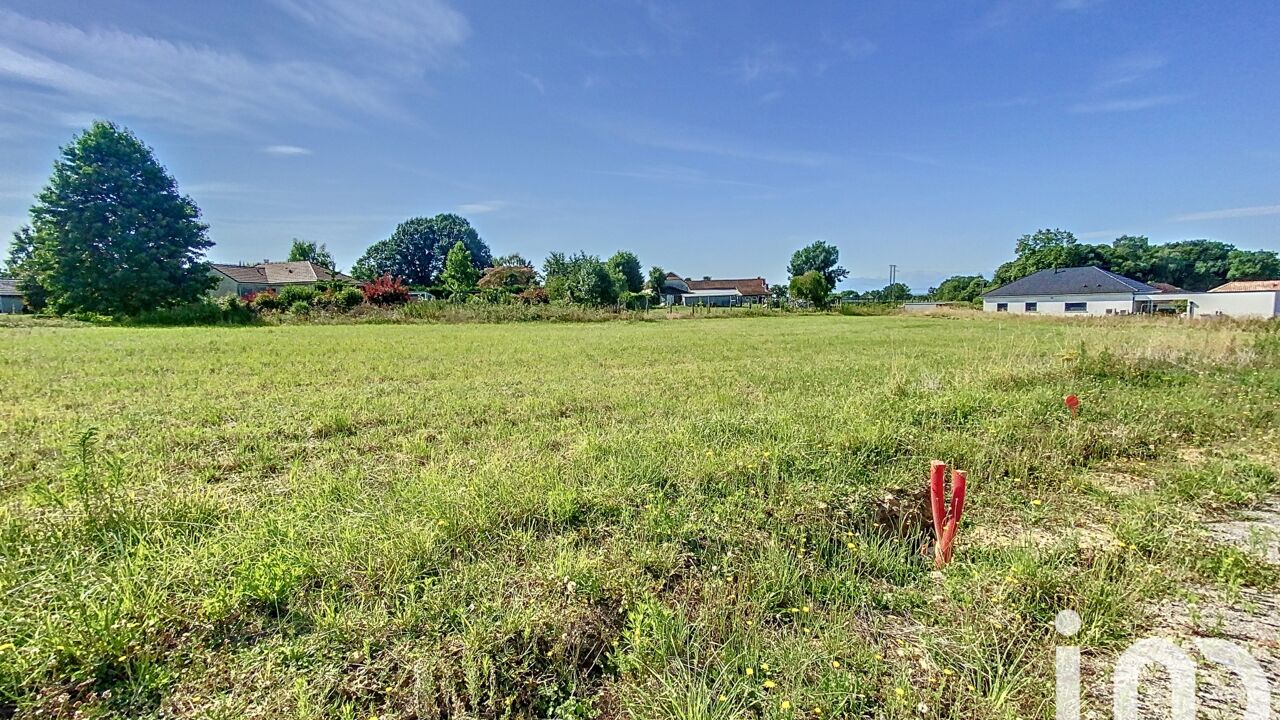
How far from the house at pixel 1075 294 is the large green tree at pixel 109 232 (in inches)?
2183

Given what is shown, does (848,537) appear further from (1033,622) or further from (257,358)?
(257,358)

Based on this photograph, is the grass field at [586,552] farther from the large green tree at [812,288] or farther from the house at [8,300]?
the house at [8,300]

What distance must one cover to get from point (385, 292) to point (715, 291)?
50807 millimetres

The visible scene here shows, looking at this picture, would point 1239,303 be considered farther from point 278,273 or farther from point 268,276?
point 268,276

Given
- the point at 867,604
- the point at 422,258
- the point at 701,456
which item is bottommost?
the point at 867,604

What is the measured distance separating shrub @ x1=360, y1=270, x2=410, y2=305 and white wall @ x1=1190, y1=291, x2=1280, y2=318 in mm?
54160

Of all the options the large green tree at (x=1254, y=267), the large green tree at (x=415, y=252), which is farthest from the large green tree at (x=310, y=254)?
the large green tree at (x=1254, y=267)

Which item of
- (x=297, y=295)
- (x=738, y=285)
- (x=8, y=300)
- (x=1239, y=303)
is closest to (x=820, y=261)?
(x=738, y=285)

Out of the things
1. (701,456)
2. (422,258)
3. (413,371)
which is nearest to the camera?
(701,456)

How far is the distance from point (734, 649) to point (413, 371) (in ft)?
25.8

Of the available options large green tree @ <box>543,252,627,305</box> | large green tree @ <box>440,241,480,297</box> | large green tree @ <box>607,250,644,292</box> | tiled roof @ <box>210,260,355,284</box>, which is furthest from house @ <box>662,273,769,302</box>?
tiled roof @ <box>210,260,355,284</box>

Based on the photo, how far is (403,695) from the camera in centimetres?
169

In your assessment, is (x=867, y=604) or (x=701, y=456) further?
(x=701, y=456)

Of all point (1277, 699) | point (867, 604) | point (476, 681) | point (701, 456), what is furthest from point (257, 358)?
point (1277, 699)
